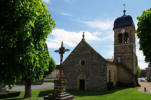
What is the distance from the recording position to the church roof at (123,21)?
30.3 metres

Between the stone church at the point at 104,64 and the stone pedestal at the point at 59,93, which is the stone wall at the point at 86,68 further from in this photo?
the stone pedestal at the point at 59,93

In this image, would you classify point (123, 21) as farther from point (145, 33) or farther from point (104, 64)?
point (145, 33)

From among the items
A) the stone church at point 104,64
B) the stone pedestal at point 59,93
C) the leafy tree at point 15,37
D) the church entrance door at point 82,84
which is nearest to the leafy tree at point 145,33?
the stone pedestal at point 59,93

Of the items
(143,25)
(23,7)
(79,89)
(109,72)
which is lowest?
(79,89)

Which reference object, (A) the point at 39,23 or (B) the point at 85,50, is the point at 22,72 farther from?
(B) the point at 85,50

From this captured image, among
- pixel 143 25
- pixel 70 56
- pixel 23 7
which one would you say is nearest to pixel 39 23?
pixel 23 7

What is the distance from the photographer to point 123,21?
1219 inches

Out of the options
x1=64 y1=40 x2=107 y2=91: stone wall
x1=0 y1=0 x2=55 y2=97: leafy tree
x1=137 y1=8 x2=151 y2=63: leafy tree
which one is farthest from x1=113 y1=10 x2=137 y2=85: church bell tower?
x1=0 y1=0 x2=55 y2=97: leafy tree

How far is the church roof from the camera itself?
1192 inches

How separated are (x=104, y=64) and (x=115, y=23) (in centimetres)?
1235

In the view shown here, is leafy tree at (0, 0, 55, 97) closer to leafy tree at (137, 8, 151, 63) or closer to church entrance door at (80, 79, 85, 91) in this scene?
leafy tree at (137, 8, 151, 63)

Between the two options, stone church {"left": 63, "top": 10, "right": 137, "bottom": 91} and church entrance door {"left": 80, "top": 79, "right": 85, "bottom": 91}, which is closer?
stone church {"left": 63, "top": 10, "right": 137, "bottom": 91}

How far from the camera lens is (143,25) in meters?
12.5

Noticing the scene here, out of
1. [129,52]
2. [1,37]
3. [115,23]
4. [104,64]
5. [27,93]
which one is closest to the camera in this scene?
[1,37]
